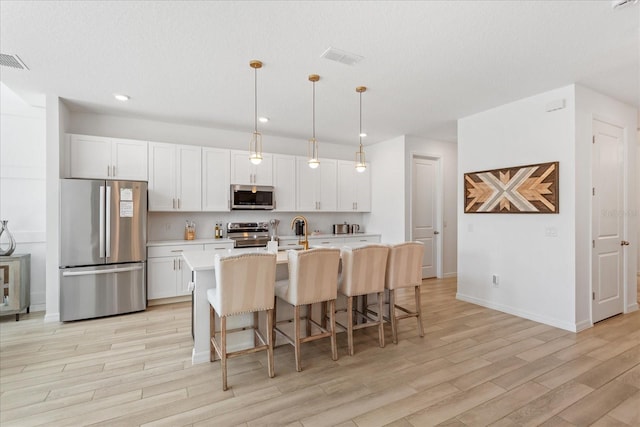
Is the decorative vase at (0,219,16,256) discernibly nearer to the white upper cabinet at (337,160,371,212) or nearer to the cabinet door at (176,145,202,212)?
the cabinet door at (176,145,202,212)

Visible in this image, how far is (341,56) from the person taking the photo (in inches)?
109

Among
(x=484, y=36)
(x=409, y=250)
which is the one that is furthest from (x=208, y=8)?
(x=409, y=250)

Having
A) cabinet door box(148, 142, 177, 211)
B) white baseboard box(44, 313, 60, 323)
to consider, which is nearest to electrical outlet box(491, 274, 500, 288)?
cabinet door box(148, 142, 177, 211)

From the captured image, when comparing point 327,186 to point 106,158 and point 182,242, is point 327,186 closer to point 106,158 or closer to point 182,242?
point 182,242

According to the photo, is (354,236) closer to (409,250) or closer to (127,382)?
(409,250)

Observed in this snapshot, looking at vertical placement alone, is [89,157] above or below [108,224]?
above

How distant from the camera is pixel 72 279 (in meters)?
3.76

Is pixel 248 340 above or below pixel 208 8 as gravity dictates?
below

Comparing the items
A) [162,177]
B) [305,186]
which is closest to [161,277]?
[162,177]

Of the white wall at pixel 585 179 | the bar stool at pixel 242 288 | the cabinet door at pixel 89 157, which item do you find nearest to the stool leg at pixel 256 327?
the bar stool at pixel 242 288

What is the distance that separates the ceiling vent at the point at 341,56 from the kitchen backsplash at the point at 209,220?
328 centimetres

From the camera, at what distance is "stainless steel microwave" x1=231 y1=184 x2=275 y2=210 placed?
199 inches

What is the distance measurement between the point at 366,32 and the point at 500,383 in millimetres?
2855

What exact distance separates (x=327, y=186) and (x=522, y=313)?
3578 millimetres
